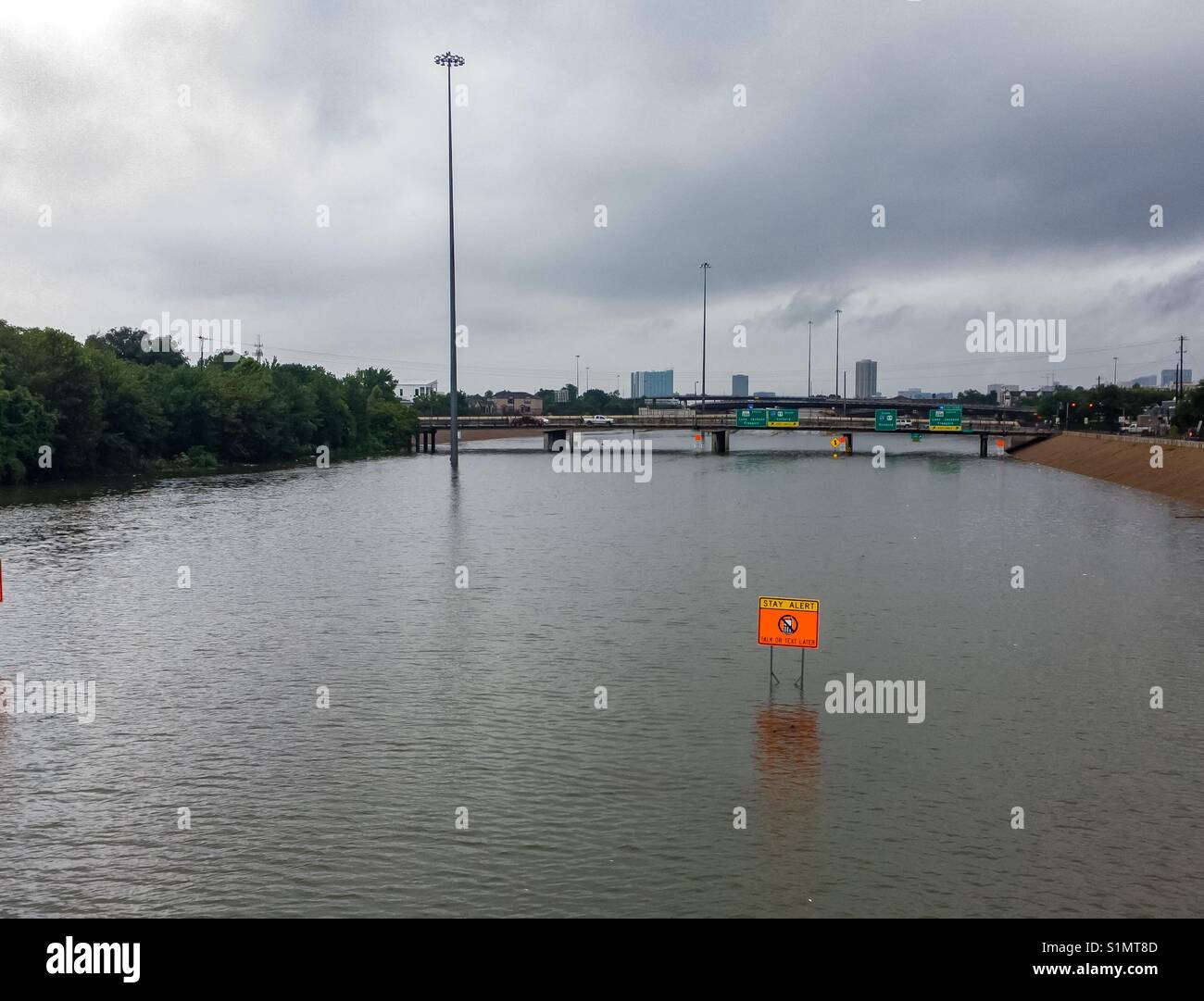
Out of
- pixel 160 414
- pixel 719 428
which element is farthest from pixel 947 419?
pixel 160 414

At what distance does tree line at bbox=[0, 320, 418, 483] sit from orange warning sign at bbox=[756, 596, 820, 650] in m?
72.4

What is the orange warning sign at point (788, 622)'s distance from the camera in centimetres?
2283

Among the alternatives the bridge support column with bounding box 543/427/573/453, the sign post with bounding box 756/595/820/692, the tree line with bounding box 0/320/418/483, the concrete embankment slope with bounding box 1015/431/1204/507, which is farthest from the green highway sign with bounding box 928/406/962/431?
the sign post with bounding box 756/595/820/692

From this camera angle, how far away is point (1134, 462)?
10312 cm

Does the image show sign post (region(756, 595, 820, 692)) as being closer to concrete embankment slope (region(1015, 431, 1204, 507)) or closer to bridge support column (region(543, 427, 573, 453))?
concrete embankment slope (region(1015, 431, 1204, 507))

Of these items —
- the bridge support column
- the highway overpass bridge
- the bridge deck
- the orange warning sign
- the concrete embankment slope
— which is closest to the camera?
the orange warning sign

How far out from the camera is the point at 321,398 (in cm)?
14950

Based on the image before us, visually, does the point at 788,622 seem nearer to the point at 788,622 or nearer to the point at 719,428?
the point at 788,622

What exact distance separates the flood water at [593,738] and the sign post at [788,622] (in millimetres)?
1297

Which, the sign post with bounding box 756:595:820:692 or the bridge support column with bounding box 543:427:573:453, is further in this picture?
the bridge support column with bounding box 543:427:573:453

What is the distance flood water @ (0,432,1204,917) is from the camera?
14.1 m
